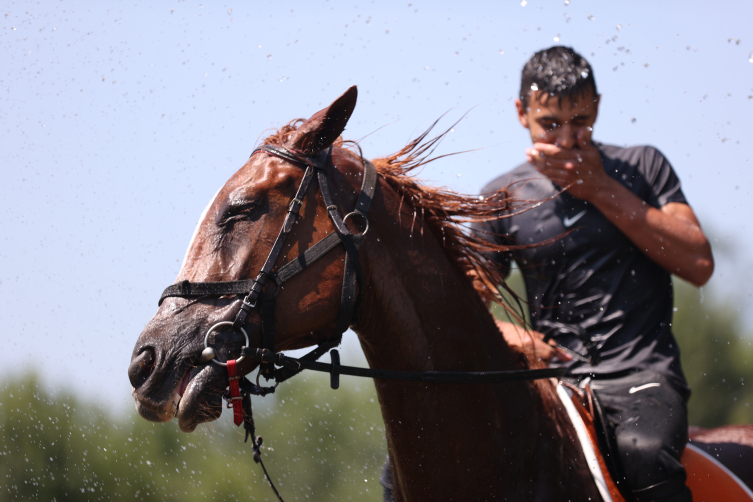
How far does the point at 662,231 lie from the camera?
113 inches

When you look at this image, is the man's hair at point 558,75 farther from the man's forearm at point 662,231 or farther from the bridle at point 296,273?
the bridle at point 296,273

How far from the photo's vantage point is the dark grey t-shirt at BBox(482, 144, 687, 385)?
2922 mm

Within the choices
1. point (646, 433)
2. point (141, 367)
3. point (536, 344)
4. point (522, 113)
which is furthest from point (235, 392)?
point (522, 113)

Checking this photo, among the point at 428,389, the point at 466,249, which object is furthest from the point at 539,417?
the point at 466,249

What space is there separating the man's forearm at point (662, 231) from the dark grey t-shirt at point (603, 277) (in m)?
0.11

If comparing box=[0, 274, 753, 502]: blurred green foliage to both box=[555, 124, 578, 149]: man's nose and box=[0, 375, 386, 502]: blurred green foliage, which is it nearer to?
box=[0, 375, 386, 502]: blurred green foliage

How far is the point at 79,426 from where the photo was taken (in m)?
25.8

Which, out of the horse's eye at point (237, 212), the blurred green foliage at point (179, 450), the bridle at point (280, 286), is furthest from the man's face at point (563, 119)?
the blurred green foliage at point (179, 450)

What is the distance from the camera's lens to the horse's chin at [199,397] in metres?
2.11

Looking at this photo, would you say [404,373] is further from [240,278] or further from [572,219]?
[572,219]

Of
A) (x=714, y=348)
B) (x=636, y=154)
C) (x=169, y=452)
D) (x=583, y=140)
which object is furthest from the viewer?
(x=714, y=348)

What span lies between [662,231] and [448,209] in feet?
3.42

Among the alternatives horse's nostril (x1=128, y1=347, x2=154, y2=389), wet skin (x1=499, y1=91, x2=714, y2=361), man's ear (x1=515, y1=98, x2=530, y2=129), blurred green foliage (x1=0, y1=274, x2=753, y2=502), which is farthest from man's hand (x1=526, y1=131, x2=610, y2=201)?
blurred green foliage (x1=0, y1=274, x2=753, y2=502)

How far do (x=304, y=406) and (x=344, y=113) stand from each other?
24045 mm
